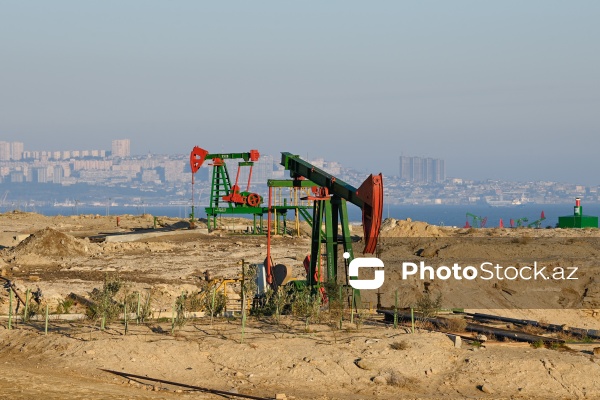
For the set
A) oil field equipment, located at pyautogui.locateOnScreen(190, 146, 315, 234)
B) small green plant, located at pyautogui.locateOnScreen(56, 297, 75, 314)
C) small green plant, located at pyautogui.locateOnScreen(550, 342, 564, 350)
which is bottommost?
small green plant, located at pyautogui.locateOnScreen(550, 342, 564, 350)

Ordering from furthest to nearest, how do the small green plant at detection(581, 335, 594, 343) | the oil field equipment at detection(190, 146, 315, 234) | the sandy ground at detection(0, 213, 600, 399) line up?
the oil field equipment at detection(190, 146, 315, 234) < the small green plant at detection(581, 335, 594, 343) < the sandy ground at detection(0, 213, 600, 399)

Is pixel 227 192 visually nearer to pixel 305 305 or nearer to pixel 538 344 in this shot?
pixel 305 305

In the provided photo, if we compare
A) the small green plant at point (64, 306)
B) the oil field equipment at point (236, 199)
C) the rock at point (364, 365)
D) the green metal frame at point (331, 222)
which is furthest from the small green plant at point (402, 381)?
the oil field equipment at point (236, 199)

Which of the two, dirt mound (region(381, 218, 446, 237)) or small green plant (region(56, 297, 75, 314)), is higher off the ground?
dirt mound (region(381, 218, 446, 237))

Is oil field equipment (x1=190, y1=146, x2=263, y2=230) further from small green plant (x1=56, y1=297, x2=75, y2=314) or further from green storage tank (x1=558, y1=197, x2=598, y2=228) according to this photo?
small green plant (x1=56, y1=297, x2=75, y2=314)

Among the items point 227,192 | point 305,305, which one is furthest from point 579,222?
point 305,305

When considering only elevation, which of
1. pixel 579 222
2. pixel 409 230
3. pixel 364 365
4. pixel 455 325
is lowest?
pixel 364 365

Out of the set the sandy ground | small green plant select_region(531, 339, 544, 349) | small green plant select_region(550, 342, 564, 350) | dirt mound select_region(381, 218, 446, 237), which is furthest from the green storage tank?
small green plant select_region(531, 339, 544, 349)

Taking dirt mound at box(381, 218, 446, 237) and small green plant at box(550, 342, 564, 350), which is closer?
small green plant at box(550, 342, 564, 350)

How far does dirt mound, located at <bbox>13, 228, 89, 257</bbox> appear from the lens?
4172 cm

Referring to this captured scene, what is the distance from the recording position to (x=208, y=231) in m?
53.5

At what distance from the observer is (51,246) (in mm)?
42219

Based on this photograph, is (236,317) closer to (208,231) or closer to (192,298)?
(192,298)

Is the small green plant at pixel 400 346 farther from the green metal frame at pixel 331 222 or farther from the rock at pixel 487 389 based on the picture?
the green metal frame at pixel 331 222
